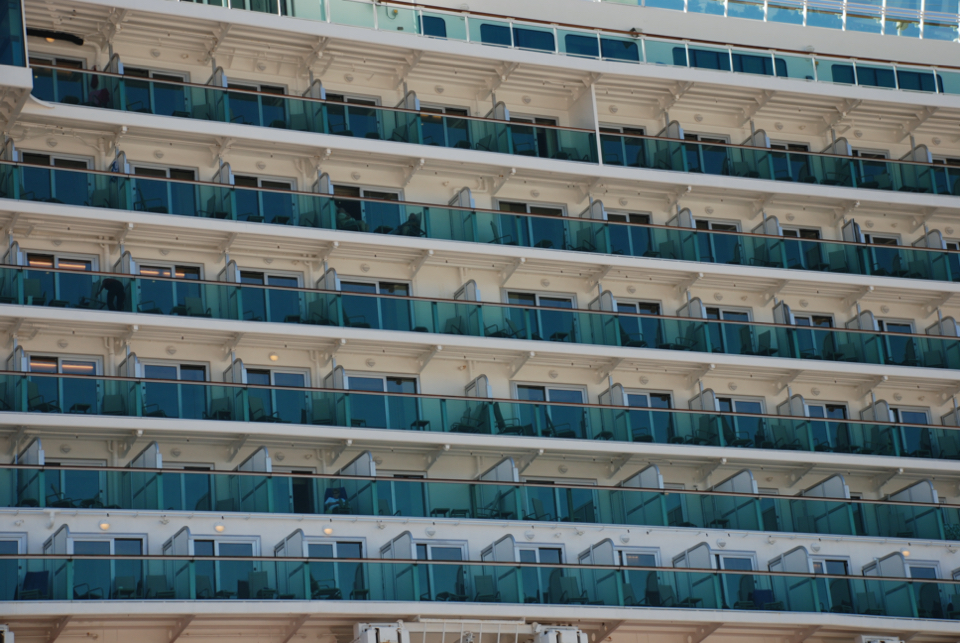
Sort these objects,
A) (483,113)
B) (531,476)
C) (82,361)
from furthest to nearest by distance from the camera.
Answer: (483,113), (531,476), (82,361)

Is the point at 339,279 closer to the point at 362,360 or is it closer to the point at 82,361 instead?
the point at 362,360

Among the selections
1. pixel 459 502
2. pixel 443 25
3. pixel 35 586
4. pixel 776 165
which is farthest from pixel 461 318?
pixel 35 586

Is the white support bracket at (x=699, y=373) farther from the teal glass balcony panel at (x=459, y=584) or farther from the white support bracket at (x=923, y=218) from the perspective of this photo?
the white support bracket at (x=923, y=218)

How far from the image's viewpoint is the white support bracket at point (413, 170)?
30.3m

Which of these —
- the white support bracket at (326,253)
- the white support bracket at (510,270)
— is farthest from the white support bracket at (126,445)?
the white support bracket at (510,270)

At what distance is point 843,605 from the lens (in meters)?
27.6

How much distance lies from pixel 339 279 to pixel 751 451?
8153 mm

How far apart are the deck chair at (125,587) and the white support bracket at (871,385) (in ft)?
49.6

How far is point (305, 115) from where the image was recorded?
29781mm

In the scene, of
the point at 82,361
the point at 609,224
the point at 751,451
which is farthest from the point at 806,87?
the point at 82,361

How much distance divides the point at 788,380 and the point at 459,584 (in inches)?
350

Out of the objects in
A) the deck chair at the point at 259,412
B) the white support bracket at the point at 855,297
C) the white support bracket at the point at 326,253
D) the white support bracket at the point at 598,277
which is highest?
the white support bracket at the point at 326,253

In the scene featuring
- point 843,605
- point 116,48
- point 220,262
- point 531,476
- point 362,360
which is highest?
point 116,48

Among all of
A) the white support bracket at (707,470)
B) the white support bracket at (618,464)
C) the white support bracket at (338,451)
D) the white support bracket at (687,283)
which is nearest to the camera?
the white support bracket at (338,451)
